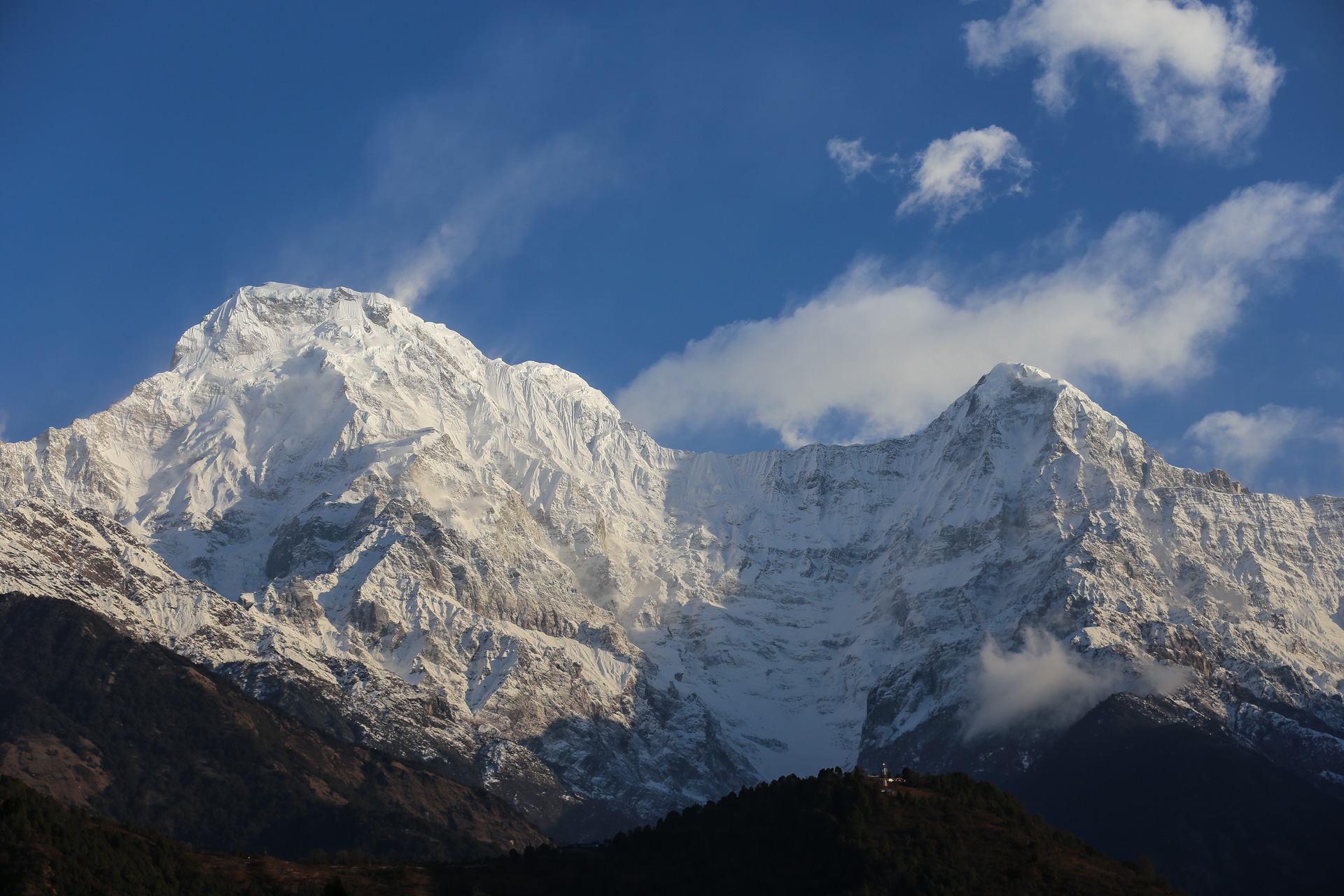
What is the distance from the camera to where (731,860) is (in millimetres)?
135750

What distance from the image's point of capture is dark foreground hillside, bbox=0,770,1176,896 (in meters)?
125

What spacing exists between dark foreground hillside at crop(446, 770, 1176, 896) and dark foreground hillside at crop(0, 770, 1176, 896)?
169 millimetres

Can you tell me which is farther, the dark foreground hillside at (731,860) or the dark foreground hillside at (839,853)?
the dark foreground hillside at (839,853)

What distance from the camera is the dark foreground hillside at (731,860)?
411ft

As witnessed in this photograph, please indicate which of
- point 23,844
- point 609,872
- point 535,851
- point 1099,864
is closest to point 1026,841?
point 1099,864

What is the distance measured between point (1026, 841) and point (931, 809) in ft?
32.7

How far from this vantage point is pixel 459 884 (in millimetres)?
138375

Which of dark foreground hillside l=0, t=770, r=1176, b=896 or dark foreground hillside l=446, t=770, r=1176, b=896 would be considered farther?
dark foreground hillside l=446, t=770, r=1176, b=896

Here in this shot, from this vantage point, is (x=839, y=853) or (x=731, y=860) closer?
(x=839, y=853)

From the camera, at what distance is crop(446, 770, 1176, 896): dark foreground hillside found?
414 ft

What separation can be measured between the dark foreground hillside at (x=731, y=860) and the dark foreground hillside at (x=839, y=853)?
169 millimetres

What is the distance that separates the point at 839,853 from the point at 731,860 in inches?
483

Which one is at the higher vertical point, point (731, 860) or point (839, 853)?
point (731, 860)

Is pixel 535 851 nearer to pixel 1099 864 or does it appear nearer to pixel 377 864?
pixel 377 864
